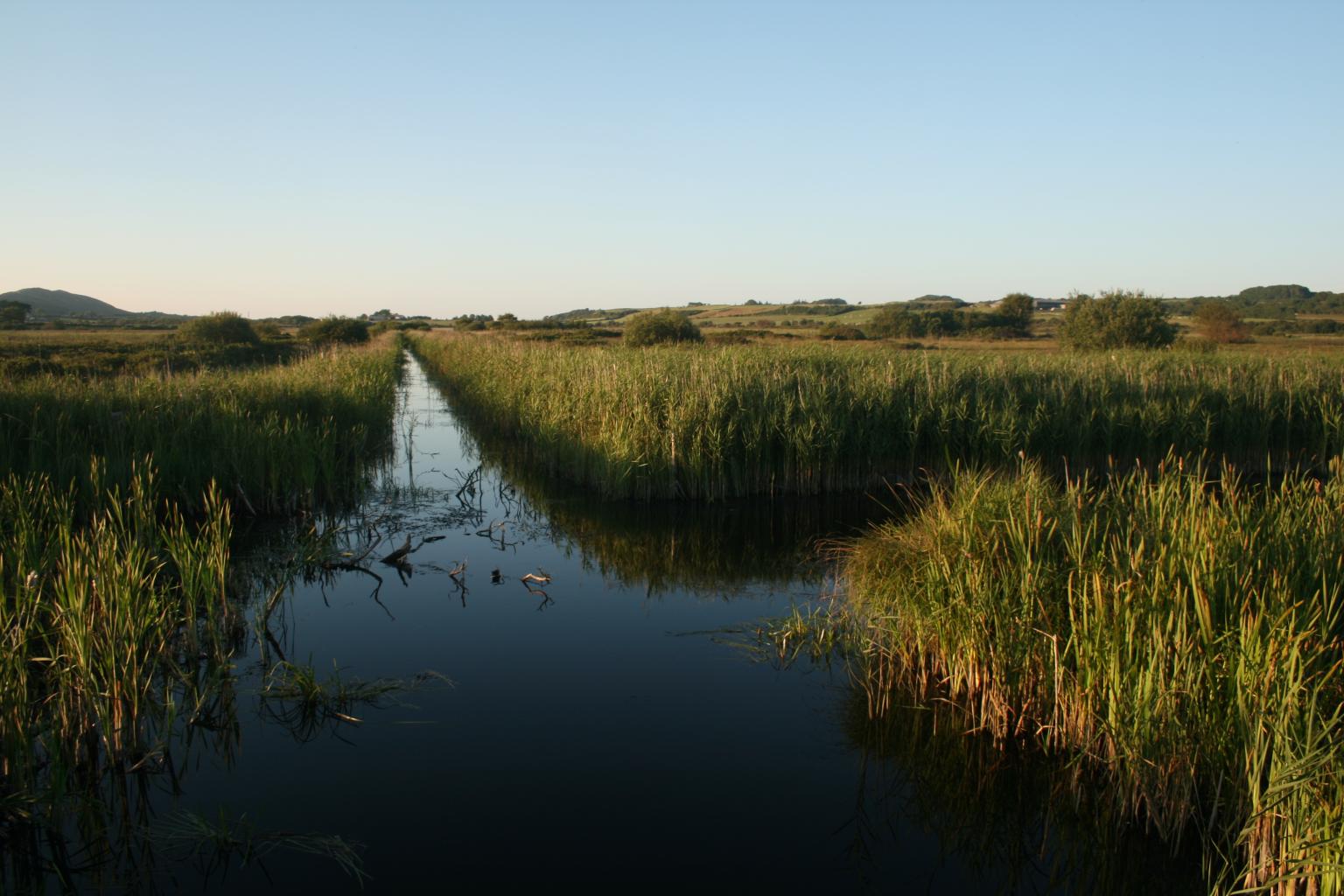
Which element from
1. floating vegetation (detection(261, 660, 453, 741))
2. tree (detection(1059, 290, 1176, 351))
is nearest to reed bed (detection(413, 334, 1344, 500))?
floating vegetation (detection(261, 660, 453, 741))

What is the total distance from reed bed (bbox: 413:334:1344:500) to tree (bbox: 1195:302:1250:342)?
2436 cm

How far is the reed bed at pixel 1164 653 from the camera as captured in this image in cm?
346

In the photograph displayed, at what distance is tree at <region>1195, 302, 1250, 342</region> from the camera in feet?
124

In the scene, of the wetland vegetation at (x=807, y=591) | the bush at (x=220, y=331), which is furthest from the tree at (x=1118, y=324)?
the bush at (x=220, y=331)

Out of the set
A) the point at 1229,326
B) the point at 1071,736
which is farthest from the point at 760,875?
the point at 1229,326

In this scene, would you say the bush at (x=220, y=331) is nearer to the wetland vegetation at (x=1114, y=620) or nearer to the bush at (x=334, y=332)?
the bush at (x=334, y=332)

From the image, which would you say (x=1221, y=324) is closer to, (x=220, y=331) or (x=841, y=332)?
(x=841, y=332)

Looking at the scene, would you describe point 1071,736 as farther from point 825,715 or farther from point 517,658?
point 517,658

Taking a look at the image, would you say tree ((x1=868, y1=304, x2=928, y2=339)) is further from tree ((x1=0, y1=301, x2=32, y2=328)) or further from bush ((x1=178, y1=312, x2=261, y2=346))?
tree ((x1=0, y1=301, x2=32, y2=328))

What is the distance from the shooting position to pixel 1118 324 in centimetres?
3397

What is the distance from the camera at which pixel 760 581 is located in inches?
348

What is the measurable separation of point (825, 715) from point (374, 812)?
2960 mm

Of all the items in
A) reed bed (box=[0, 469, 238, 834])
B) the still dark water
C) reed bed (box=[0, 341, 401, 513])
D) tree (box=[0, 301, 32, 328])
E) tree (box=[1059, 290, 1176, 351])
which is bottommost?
the still dark water

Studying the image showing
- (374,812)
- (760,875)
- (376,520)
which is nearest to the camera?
(760,875)
